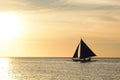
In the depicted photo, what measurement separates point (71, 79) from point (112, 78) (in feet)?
28.0

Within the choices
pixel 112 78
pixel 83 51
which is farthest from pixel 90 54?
pixel 112 78

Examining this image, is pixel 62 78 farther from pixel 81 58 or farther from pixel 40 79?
pixel 81 58

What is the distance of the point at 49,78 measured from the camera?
3553 inches

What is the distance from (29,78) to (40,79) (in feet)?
13.0

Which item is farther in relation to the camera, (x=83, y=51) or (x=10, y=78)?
(x=83, y=51)

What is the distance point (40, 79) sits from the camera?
288 ft

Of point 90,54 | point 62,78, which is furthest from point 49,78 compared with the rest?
point 90,54

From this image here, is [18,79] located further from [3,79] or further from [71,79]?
[71,79]

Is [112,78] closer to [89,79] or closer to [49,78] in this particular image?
[89,79]

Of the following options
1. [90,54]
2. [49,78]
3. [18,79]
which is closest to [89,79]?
[49,78]

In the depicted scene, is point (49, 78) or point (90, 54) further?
point (90, 54)

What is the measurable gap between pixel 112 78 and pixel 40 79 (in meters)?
14.2

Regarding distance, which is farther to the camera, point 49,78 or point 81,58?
point 81,58

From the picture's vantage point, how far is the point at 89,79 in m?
88.2
